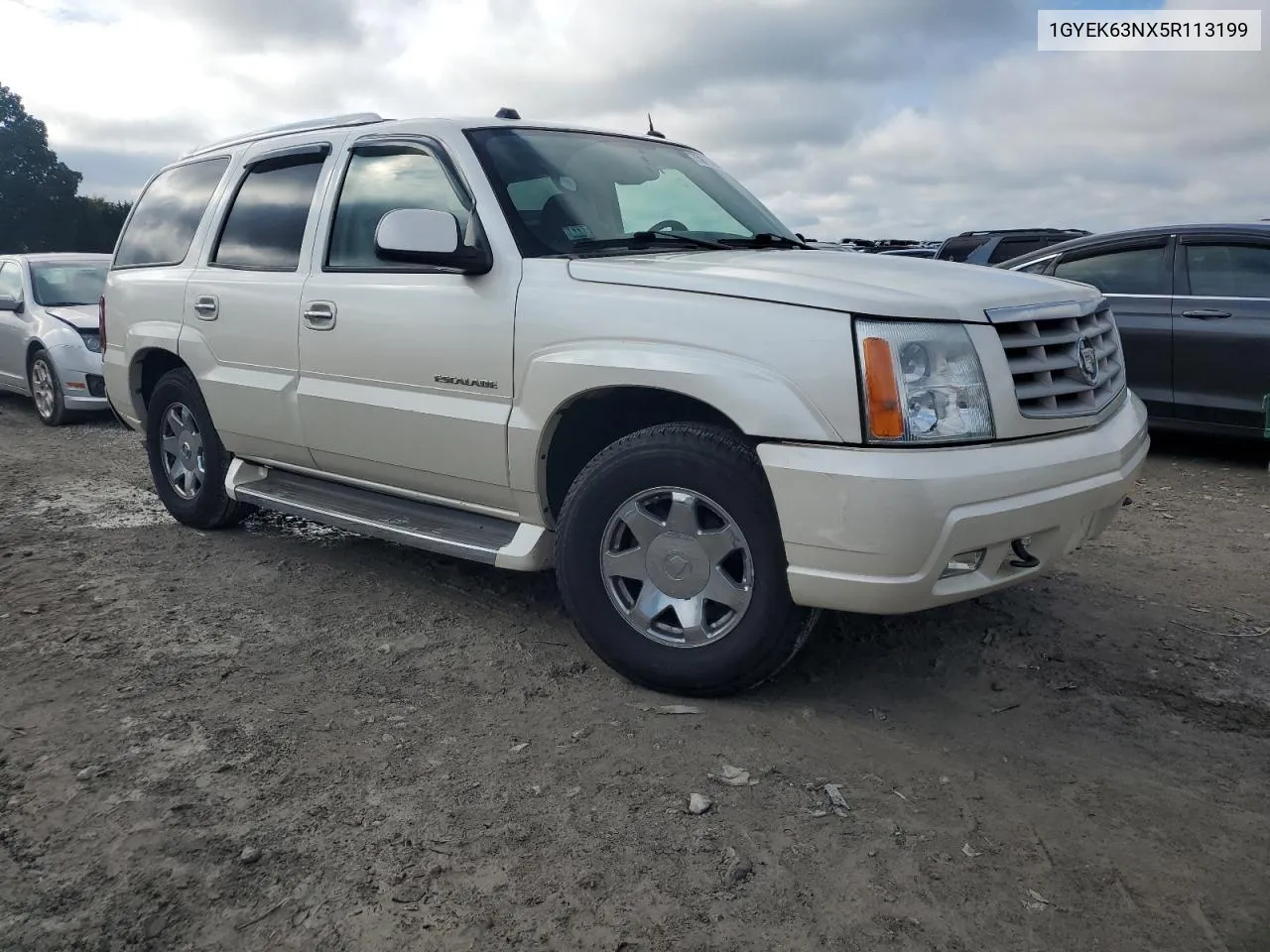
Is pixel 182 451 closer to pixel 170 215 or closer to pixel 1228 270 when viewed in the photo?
pixel 170 215

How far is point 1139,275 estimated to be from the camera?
7.20 m

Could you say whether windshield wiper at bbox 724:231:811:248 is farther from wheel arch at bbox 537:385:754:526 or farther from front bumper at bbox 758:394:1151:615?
front bumper at bbox 758:394:1151:615

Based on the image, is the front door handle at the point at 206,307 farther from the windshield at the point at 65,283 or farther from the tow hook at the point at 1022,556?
the windshield at the point at 65,283

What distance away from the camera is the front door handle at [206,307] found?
4910 millimetres

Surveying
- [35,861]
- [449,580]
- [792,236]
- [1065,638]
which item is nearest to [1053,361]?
[1065,638]

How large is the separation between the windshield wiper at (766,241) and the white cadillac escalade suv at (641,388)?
2 centimetres

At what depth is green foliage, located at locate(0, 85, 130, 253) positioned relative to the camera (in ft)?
112

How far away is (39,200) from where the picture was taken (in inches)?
1713

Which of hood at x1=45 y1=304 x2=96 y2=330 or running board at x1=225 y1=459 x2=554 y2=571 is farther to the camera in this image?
hood at x1=45 y1=304 x2=96 y2=330

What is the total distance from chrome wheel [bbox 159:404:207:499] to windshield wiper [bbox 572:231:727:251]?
2.58 metres

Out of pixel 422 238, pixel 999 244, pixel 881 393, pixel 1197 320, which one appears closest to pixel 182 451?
pixel 422 238

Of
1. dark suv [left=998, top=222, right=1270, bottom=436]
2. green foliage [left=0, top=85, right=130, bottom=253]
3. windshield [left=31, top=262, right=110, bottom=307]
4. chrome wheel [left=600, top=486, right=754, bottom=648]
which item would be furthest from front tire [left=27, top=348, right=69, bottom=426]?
green foliage [left=0, top=85, right=130, bottom=253]

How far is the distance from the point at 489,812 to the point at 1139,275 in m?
6.25

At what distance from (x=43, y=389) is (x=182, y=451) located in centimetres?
515
